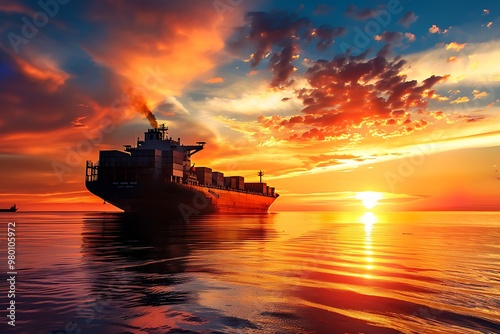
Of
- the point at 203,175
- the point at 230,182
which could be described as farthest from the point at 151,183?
the point at 230,182

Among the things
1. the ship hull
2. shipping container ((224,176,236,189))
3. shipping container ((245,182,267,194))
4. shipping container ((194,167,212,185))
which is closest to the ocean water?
the ship hull

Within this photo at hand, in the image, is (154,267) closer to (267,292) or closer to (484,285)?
(267,292)

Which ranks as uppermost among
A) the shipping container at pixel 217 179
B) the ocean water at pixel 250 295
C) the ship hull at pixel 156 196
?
the shipping container at pixel 217 179

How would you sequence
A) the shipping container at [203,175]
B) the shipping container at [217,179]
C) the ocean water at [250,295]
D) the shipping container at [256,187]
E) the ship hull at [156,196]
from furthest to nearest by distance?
1. the shipping container at [256,187]
2. the shipping container at [217,179]
3. the shipping container at [203,175]
4. the ship hull at [156,196]
5. the ocean water at [250,295]

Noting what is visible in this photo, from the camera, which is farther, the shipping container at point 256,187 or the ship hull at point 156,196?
the shipping container at point 256,187

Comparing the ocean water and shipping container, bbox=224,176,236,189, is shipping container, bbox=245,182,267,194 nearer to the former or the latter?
shipping container, bbox=224,176,236,189

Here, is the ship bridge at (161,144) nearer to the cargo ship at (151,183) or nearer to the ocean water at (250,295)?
the cargo ship at (151,183)

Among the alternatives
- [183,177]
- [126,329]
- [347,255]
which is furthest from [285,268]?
[183,177]

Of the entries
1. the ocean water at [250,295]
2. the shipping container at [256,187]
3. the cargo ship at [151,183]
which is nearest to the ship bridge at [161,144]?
the cargo ship at [151,183]

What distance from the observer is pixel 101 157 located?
340ft

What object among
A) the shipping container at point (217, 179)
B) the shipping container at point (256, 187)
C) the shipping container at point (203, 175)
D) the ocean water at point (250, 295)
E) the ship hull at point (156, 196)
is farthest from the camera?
the shipping container at point (256, 187)

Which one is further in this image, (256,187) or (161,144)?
(256,187)

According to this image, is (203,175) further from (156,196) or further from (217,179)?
(156,196)

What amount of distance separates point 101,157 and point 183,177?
2316 centimetres
